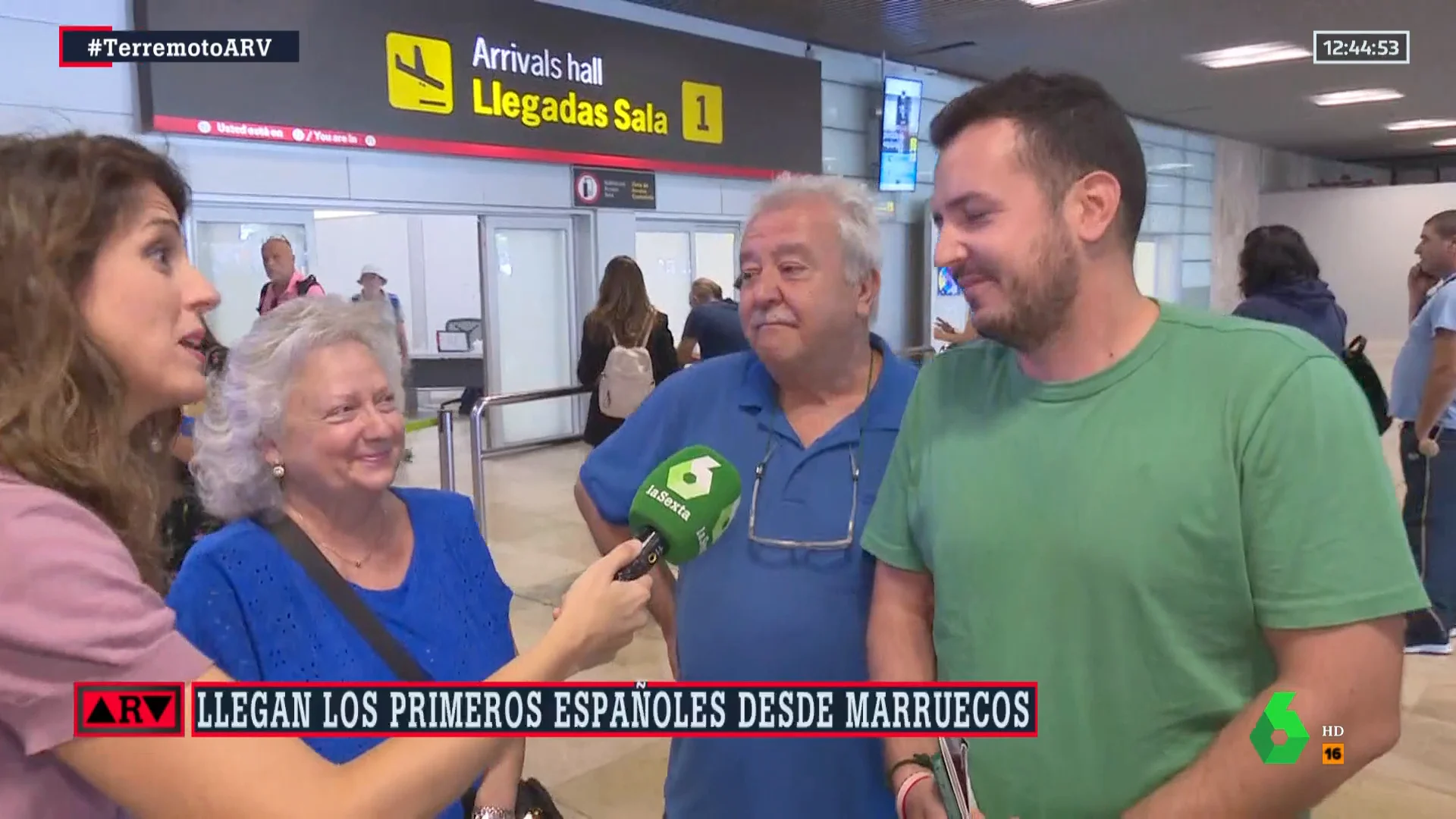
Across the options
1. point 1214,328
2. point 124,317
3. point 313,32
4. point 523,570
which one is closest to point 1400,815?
point 1214,328

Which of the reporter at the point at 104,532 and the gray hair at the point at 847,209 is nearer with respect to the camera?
the reporter at the point at 104,532

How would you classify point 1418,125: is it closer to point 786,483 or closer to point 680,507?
point 786,483

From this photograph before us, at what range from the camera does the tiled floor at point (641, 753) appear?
109 inches

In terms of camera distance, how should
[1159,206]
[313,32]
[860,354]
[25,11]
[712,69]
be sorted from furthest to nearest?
[1159,206], [712,69], [313,32], [25,11], [860,354]

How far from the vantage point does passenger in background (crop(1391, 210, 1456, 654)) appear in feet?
11.7

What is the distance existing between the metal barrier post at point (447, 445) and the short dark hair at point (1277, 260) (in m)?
2.98

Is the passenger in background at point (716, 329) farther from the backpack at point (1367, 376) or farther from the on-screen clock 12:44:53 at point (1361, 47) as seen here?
the on-screen clock 12:44:53 at point (1361, 47)

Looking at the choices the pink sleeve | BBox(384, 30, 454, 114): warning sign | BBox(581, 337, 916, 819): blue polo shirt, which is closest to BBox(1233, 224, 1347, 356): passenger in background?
BBox(581, 337, 916, 819): blue polo shirt

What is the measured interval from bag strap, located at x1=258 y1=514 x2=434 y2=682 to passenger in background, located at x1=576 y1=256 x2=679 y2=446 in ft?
9.00

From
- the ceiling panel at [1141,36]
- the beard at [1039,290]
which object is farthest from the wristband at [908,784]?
the ceiling panel at [1141,36]

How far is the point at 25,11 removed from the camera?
4.94m

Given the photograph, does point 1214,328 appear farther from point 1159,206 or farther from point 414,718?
point 1159,206

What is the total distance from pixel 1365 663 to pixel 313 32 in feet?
20.6

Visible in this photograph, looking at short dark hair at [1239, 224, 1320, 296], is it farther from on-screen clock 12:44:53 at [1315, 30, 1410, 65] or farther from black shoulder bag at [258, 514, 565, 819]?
black shoulder bag at [258, 514, 565, 819]
